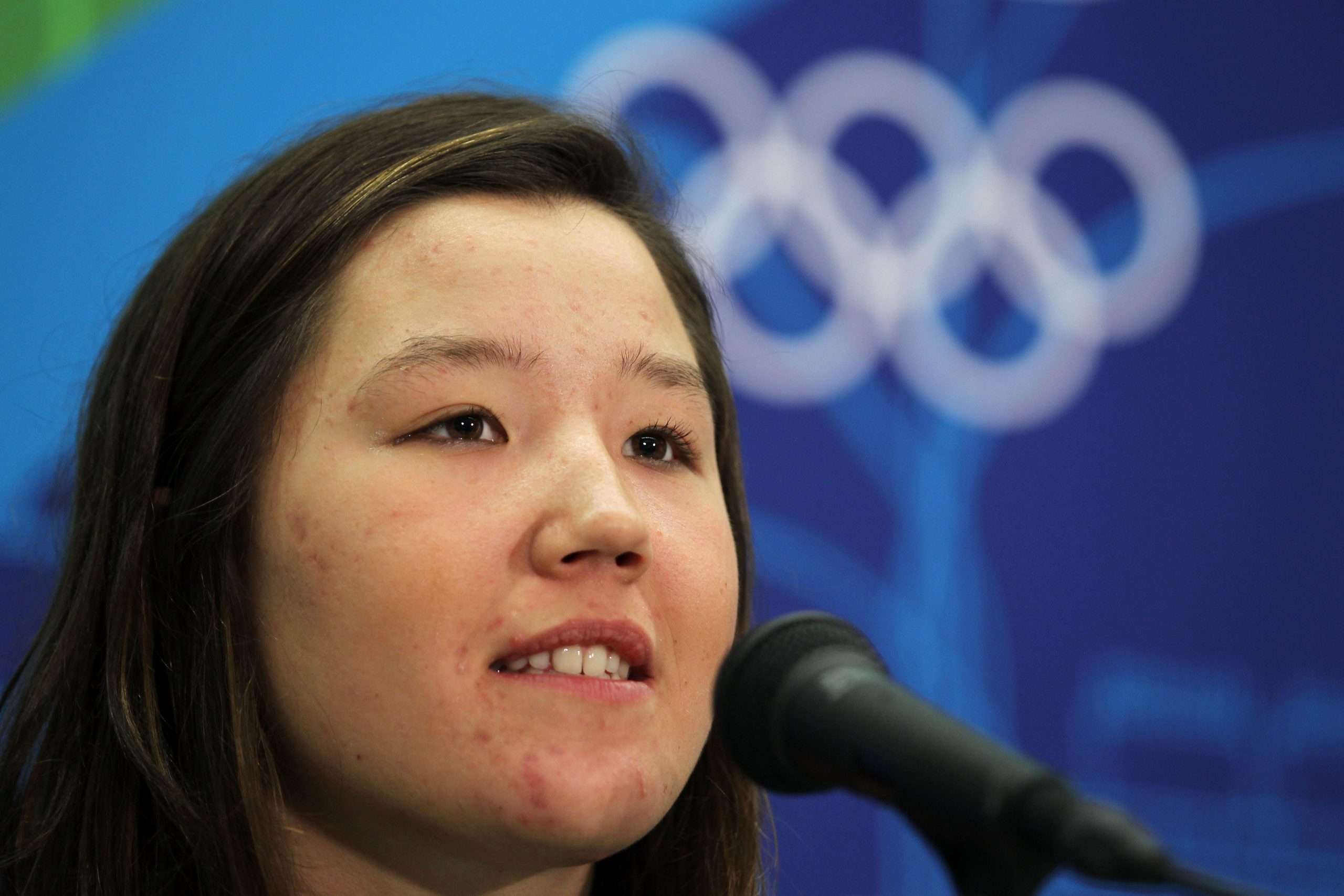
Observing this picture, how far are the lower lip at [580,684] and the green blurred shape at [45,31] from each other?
127 cm

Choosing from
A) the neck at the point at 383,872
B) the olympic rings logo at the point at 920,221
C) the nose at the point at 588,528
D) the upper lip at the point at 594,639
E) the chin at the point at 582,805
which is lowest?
the neck at the point at 383,872

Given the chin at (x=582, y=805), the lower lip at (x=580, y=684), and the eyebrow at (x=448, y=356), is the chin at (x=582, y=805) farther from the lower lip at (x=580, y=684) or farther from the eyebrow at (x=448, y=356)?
the eyebrow at (x=448, y=356)

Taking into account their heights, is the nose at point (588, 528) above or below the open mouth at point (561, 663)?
above

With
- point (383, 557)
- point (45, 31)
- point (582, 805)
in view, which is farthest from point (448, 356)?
point (45, 31)

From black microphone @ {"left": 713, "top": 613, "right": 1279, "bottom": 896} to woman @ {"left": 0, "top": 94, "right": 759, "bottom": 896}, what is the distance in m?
0.28

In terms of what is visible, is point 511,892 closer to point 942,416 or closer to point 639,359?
point 639,359

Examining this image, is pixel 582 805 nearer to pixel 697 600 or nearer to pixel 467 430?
pixel 697 600

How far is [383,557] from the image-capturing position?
3.30 ft

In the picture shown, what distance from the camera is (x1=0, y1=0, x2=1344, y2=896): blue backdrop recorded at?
2.04 m

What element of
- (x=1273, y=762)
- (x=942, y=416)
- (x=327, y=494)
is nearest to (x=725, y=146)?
(x=942, y=416)

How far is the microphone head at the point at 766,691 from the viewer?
715 millimetres

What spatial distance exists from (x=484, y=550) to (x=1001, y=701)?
1481 mm

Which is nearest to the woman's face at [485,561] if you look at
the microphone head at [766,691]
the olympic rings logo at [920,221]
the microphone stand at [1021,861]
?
the microphone head at [766,691]

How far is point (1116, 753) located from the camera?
7.41 feet
